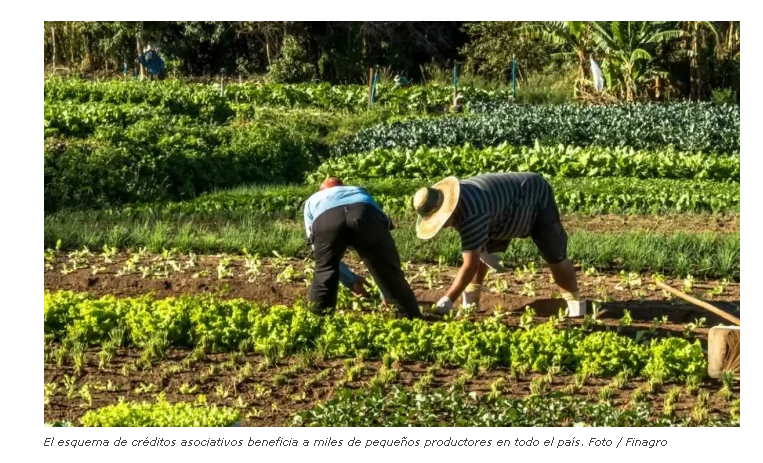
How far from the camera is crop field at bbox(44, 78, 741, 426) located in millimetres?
7020

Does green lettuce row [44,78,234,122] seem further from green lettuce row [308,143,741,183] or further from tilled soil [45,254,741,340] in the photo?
tilled soil [45,254,741,340]

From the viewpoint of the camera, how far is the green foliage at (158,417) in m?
6.01

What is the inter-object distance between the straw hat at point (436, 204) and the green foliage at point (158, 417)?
97.5 inches

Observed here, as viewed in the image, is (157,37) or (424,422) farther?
(157,37)

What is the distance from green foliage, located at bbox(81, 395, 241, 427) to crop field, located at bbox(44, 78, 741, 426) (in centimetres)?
1

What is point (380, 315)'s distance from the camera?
8.48m

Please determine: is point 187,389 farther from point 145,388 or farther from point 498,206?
point 498,206

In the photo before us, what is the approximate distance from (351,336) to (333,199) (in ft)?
3.47

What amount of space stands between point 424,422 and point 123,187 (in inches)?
373

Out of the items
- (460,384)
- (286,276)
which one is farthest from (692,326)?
(286,276)

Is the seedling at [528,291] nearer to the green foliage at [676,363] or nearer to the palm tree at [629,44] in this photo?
the green foliage at [676,363]

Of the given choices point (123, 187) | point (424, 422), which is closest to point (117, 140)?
point (123, 187)

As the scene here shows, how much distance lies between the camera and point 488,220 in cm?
834
